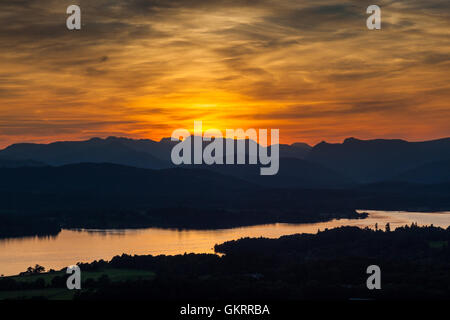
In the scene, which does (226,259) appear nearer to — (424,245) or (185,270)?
(185,270)

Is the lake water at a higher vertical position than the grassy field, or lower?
lower

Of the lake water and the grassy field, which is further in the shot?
the lake water

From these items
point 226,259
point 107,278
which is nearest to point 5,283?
point 107,278

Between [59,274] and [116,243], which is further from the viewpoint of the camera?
[116,243]

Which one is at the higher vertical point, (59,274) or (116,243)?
(59,274)

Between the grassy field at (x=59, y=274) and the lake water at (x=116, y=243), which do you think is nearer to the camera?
the grassy field at (x=59, y=274)
